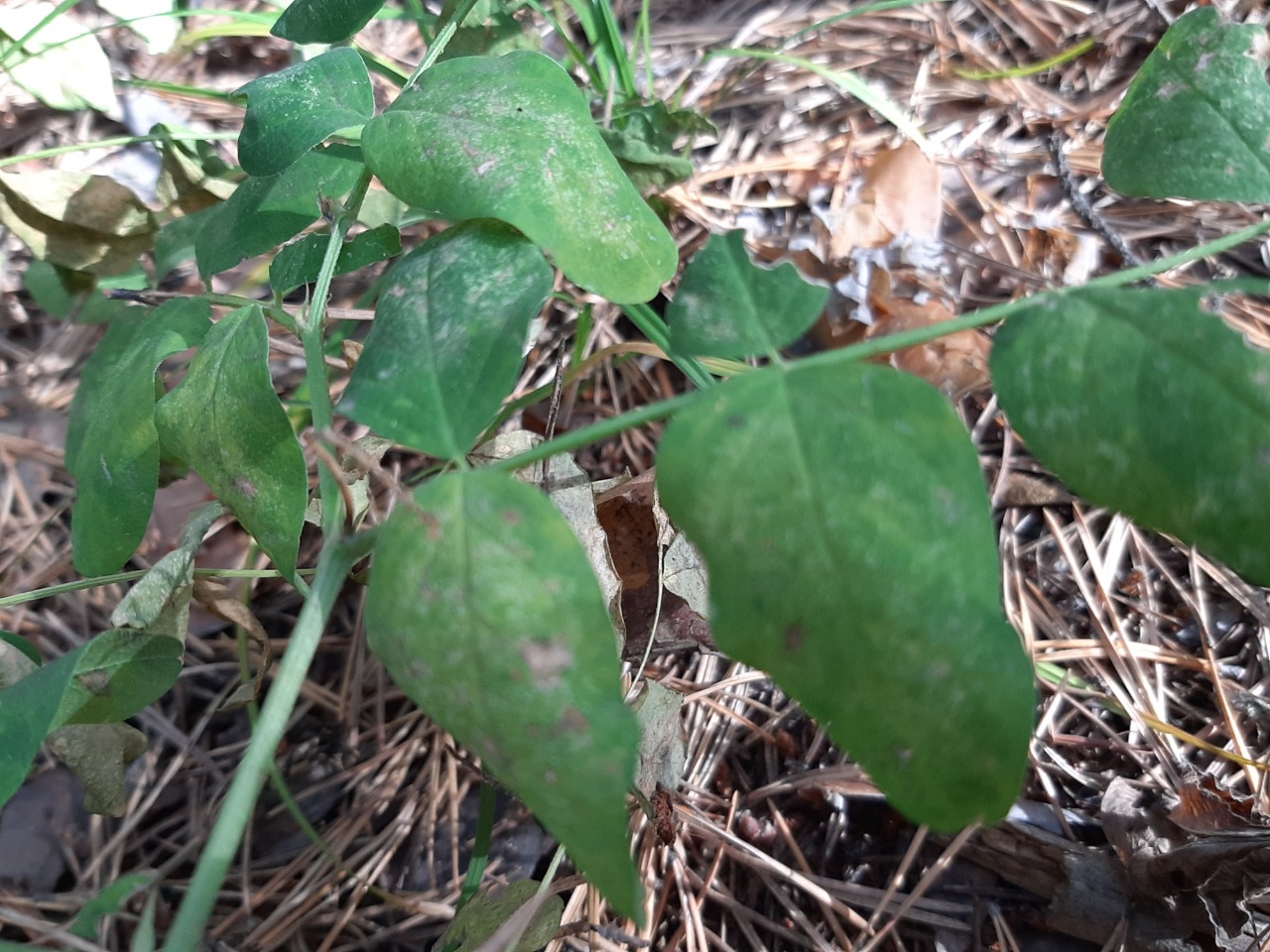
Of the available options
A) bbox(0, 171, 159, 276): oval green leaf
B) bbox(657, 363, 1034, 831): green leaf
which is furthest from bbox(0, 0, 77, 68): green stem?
bbox(657, 363, 1034, 831): green leaf

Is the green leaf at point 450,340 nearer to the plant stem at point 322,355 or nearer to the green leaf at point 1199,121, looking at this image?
the plant stem at point 322,355

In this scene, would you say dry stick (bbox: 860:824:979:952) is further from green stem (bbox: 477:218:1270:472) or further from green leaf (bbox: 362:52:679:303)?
green leaf (bbox: 362:52:679:303)

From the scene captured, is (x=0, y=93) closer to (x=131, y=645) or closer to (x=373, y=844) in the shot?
(x=131, y=645)

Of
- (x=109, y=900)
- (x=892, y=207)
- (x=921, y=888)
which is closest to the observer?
(x=109, y=900)

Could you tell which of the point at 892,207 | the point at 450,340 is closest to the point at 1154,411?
the point at 450,340

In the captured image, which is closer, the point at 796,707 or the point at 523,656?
the point at 523,656

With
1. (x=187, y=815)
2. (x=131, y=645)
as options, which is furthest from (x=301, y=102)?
(x=187, y=815)

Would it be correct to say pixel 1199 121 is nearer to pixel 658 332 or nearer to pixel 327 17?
pixel 658 332
